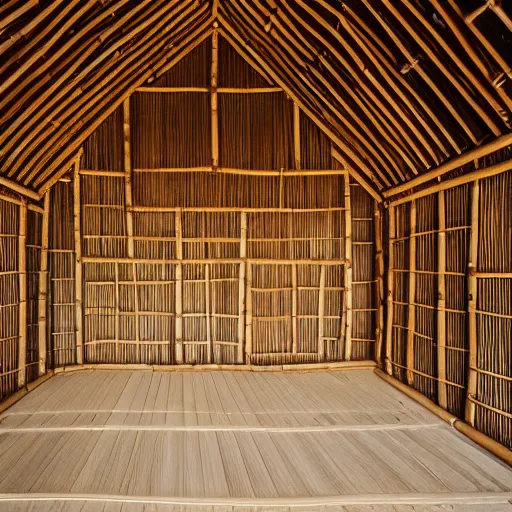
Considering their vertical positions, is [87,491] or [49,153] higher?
[49,153]

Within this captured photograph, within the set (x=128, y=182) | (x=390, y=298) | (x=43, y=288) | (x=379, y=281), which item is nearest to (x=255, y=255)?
(x=379, y=281)

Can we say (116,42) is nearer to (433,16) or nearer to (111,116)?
(111,116)

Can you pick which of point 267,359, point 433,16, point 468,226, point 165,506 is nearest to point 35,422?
point 165,506

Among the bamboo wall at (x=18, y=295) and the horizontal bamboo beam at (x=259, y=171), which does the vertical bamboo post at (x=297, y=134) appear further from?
the bamboo wall at (x=18, y=295)

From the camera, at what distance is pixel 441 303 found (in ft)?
13.2

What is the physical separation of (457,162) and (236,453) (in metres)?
3.18

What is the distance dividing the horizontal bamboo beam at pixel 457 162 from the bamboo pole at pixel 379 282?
52cm

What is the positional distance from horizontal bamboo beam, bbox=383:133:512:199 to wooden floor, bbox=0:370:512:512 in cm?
237

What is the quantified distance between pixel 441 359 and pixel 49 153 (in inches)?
195

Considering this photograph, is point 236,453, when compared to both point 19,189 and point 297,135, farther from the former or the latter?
point 297,135

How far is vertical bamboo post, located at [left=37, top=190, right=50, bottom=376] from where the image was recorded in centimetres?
498

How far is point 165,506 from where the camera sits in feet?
8.18

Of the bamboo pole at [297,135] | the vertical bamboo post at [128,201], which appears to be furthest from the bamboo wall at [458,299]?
the vertical bamboo post at [128,201]

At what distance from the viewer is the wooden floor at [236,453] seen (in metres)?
2.56
